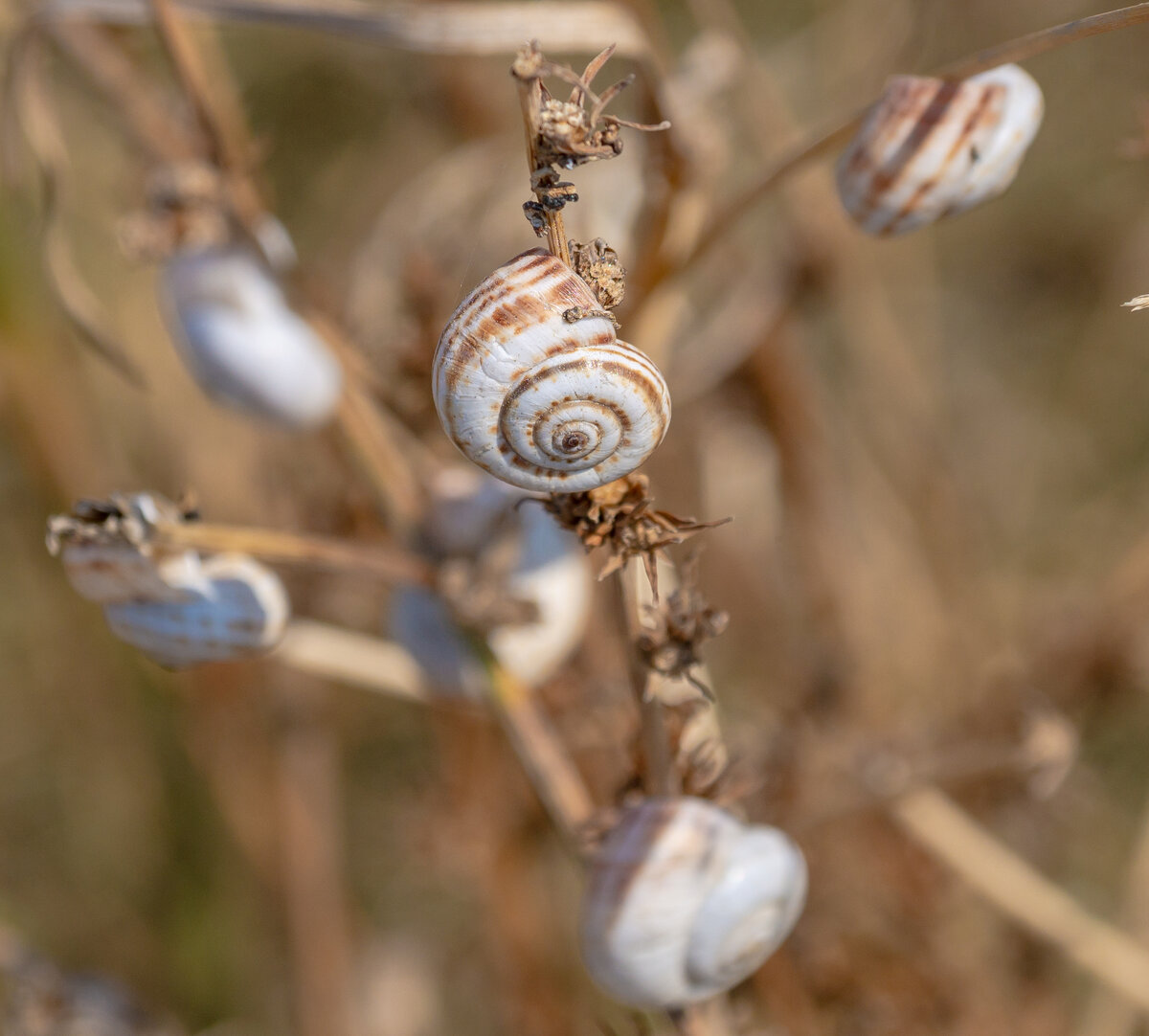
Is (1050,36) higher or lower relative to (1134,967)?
higher

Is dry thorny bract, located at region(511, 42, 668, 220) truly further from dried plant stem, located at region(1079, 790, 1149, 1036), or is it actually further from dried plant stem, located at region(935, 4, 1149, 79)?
dried plant stem, located at region(1079, 790, 1149, 1036)

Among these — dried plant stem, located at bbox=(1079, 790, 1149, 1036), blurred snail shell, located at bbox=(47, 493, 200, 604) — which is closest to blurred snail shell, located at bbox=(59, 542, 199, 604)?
blurred snail shell, located at bbox=(47, 493, 200, 604)

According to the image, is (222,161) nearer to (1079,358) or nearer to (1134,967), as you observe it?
(1134,967)

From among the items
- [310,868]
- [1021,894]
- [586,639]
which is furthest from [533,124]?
[310,868]

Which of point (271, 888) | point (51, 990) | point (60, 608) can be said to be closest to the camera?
point (51, 990)

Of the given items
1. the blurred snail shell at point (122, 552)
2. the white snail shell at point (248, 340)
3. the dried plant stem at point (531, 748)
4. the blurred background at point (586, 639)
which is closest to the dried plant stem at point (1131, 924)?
the blurred background at point (586, 639)

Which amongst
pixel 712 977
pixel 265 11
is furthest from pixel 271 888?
pixel 265 11

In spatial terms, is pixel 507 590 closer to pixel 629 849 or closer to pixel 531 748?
pixel 531 748

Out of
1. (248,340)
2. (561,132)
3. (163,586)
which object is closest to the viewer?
(561,132)
